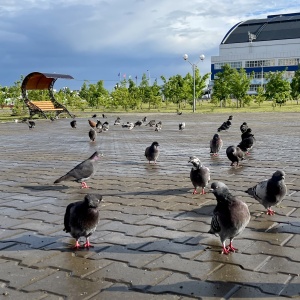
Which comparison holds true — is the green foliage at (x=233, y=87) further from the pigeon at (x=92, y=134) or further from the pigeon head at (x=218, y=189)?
the pigeon head at (x=218, y=189)

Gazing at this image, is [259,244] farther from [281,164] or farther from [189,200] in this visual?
[281,164]

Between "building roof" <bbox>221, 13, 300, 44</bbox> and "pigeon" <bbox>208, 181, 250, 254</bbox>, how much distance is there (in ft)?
279

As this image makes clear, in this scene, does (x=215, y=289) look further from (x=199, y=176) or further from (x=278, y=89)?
(x=278, y=89)

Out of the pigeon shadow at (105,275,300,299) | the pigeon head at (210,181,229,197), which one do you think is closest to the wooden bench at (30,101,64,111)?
the pigeon head at (210,181,229,197)

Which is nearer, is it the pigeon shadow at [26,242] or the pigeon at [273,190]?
the pigeon shadow at [26,242]

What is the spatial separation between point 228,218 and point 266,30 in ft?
290

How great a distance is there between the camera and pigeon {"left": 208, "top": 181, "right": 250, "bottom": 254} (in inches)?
162

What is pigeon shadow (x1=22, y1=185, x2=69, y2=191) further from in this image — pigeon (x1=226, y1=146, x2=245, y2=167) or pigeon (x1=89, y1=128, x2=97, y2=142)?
pigeon (x1=89, y1=128, x2=97, y2=142)

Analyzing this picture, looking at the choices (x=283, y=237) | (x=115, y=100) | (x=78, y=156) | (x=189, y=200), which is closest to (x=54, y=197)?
(x=189, y=200)

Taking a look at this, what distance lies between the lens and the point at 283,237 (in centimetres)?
463

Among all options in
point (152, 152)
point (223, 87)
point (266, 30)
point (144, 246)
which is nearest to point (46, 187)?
point (152, 152)

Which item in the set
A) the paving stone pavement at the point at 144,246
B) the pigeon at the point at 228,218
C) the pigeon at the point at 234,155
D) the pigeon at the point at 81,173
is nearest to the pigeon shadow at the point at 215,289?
the paving stone pavement at the point at 144,246

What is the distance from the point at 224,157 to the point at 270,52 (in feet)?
259

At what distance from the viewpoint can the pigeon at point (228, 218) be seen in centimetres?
412
